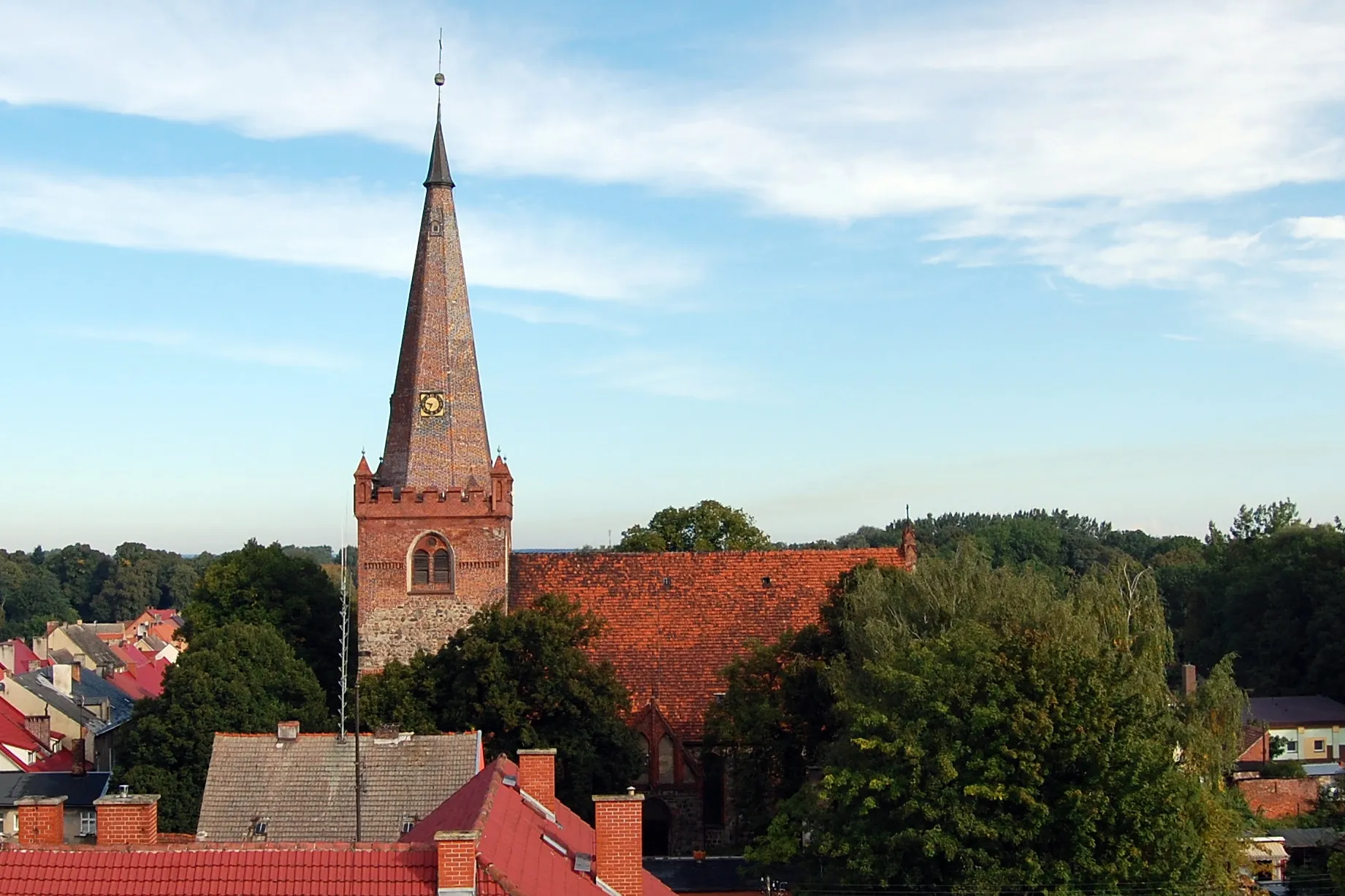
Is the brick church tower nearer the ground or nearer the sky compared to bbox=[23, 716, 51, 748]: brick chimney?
nearer the sky

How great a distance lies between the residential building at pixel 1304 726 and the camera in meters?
57.4

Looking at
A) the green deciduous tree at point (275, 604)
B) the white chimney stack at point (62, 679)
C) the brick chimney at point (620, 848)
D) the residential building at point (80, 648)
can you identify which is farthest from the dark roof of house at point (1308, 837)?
the residential building at point (80, 648)

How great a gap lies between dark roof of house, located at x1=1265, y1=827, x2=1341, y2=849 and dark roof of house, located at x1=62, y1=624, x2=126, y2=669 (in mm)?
70969

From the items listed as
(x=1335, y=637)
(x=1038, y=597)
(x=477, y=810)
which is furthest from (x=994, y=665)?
(x=1335, y=637)

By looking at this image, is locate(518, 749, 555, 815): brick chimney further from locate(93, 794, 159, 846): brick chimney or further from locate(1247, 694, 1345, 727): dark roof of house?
locate(1247, 694, 1345, 727): dark roof of house

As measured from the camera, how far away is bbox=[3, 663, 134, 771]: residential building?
186ft

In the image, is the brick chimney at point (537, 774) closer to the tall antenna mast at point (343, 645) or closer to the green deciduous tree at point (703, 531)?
the tall antenna mast at point (343, 645)

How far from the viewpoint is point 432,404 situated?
40250mm

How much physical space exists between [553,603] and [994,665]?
14.7 m

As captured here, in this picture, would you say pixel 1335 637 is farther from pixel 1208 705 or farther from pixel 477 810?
pixel 477 810

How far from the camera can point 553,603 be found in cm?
3775

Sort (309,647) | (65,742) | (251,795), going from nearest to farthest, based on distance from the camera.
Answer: (251,795), (309,647), (65,742)

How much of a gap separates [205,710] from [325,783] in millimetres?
9271

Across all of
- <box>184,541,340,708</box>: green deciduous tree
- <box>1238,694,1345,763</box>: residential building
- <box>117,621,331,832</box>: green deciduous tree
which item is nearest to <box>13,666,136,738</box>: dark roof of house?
<box>184,541,340,708</box>: green deciduous tree
